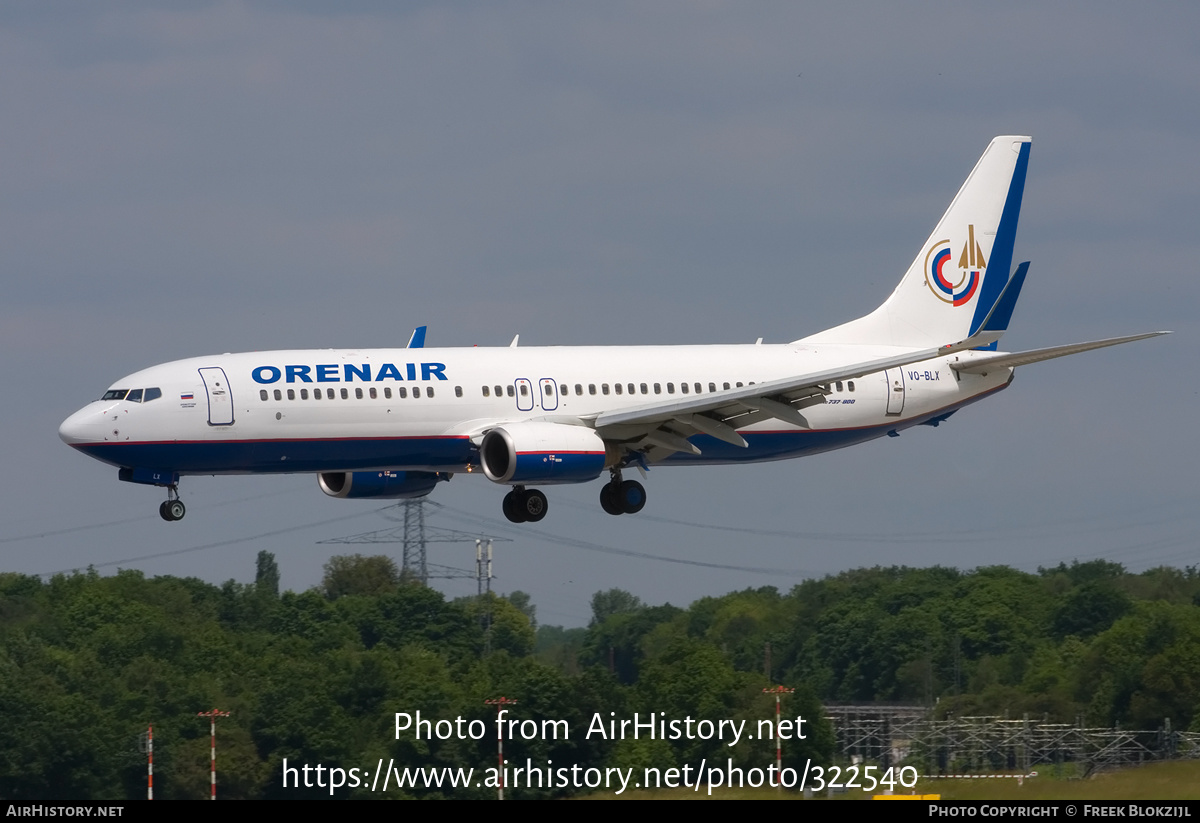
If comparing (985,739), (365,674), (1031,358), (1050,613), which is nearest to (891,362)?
(1031,358)

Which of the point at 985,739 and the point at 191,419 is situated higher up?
the point at 191,419

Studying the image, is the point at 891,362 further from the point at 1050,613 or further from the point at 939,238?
the point at 1050,613

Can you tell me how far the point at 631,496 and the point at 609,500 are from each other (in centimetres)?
73

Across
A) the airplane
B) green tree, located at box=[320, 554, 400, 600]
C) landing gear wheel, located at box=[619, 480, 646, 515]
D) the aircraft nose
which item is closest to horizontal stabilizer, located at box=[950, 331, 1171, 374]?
the airplane

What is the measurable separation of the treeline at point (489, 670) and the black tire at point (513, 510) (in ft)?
109

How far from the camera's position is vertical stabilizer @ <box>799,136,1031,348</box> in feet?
230

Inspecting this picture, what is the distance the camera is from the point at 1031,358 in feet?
208

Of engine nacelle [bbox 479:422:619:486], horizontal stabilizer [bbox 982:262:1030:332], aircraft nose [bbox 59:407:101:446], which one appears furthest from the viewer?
horizontal stabilizer [bbox 982:262:1030:332]

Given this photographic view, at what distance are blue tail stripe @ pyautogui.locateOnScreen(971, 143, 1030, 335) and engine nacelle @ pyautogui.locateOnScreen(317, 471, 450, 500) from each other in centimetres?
2140

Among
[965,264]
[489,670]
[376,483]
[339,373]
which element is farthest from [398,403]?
[489,670]

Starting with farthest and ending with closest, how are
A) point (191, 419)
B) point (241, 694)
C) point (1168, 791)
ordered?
point (241, 694), point (191, 419), point (1168, 791)

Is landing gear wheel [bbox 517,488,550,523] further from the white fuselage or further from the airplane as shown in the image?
the white fuselage
